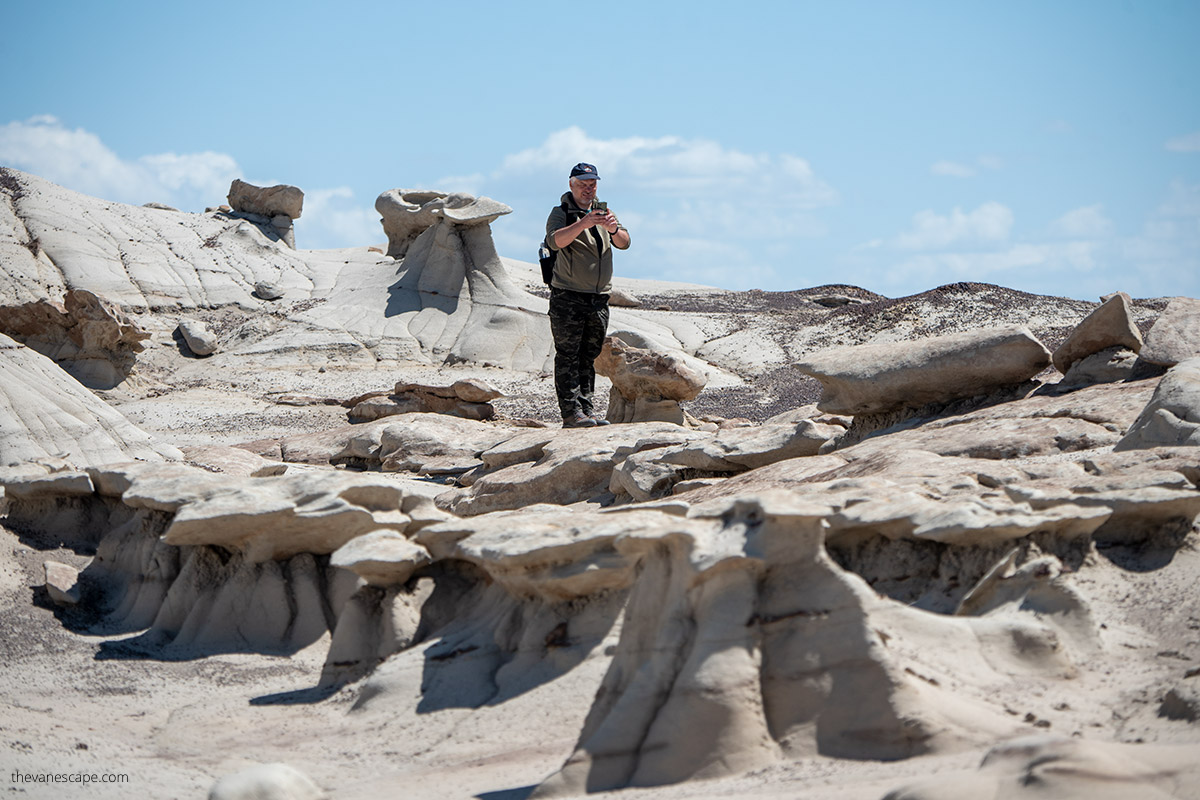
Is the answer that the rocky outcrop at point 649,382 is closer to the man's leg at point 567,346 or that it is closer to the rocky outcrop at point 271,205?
the man's leg at point 567,346

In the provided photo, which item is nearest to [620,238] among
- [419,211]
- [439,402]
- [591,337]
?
[591,337]

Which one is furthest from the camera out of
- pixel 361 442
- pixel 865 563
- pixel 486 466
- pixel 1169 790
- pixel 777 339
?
pixel 777 339

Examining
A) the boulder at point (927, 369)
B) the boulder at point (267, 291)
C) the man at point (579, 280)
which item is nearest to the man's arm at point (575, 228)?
the man at point (579, 280)

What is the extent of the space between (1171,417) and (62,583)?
6.35 meters

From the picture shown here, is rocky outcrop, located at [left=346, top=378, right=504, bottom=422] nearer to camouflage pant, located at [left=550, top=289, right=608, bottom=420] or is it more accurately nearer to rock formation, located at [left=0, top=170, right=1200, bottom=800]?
rock formation, located at [left=0, top=170, right=1200, bottom=800]

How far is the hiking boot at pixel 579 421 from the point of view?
9.00 meters

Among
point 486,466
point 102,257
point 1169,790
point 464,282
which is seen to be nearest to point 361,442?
point 486,466

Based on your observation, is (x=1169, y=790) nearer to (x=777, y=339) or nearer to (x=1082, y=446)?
(x=1082, y=446)

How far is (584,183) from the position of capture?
320 inches

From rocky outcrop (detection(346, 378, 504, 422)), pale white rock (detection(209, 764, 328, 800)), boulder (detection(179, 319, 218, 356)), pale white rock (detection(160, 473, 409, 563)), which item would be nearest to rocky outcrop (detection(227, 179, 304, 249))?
boulder (detection(179, 319, 218, 356))

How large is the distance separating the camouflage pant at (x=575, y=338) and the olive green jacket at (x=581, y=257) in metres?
0.10

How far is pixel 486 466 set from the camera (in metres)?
9.08

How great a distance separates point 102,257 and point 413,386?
12.4 m

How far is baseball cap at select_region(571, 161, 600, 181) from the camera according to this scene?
814cm
